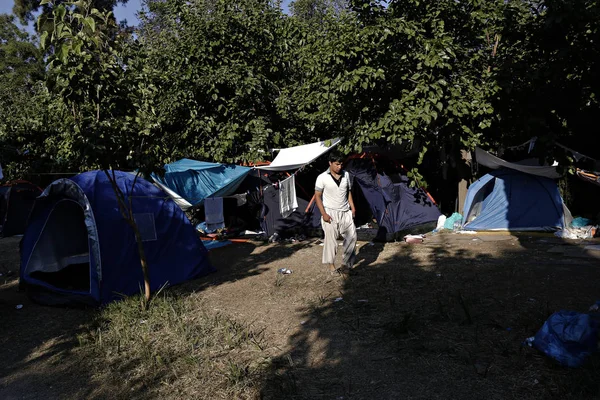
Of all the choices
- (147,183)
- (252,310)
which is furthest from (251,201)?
(252,310)

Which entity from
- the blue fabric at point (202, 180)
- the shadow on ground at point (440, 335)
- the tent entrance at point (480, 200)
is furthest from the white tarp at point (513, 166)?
the blue fabric at point (202, 180)

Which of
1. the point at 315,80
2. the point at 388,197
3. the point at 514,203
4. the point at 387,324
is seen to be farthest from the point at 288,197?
the point at 387,324

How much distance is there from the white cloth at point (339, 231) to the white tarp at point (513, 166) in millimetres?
4745

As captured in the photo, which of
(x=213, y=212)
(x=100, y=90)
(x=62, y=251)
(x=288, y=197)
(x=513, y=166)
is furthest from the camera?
(x=213, y=212)

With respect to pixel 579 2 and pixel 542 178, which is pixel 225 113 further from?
pixel 579 2

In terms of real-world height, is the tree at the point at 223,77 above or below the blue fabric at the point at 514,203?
above

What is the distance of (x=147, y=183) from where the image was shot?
24.8 ft

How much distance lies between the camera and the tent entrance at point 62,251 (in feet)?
24.2

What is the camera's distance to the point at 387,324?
188 inches

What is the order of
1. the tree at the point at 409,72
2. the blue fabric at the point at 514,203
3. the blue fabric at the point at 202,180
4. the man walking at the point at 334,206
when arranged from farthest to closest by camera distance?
the blue fabric at the point at 202,180 → the blue fabric at the point at 514,203 → the tree at the point at 409,72 → the man walking at the point at 334,206

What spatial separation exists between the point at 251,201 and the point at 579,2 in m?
9.26

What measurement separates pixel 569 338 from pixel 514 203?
7234mm

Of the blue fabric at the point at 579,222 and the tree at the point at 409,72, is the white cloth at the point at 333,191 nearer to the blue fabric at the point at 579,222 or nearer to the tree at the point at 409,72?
the tree at the point at 409,72

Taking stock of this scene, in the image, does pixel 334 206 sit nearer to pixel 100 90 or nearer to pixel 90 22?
pixel 100 90
